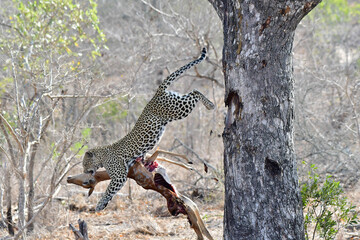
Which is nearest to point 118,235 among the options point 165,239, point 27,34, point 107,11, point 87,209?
point 165,239

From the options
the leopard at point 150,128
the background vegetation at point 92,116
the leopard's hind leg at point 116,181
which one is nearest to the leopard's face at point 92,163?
the leopard at point 150,128

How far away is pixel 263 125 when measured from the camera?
4191 millimetres

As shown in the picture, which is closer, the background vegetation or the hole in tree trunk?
the hole in tree trunk

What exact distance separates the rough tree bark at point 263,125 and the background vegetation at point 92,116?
205cm

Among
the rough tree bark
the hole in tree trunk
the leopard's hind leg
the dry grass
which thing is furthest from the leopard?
the dry grass

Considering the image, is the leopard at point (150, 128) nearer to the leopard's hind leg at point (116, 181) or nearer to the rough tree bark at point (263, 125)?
the leopard's hind leg at point (116, 181)

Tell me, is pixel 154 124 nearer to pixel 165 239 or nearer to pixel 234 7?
pixel 234 7

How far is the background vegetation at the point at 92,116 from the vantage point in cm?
637

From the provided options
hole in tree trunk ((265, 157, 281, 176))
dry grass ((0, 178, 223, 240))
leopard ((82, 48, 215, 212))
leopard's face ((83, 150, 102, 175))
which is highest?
leopard ((82, 48, 215, 212))

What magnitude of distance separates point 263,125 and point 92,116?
9236 mm

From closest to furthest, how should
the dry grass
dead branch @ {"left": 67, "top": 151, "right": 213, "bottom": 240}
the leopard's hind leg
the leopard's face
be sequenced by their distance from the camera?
dead branch @ {"left": 67, "top": 151, "right": 213, "bottom": 240}
the leopard's hind leg
the leopard's face
the dry grass

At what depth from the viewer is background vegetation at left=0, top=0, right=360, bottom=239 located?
251 inches

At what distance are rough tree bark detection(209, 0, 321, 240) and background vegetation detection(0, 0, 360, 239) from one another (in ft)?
6.72

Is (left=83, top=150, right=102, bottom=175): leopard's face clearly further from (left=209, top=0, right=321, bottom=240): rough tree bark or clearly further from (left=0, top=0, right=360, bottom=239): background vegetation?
(left=209, top=0, right=321, bottom=240): rough tree bark
